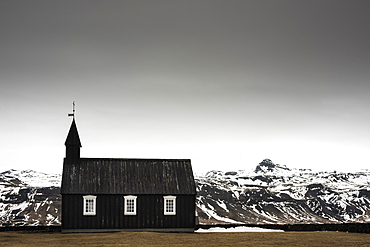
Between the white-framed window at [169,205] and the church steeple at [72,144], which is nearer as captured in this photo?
the white-framed window at [169,205]

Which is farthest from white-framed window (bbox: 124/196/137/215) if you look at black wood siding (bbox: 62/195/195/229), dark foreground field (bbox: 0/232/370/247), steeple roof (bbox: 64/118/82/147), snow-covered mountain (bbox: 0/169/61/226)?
snow-covered mountain (bbox: 0/169/61/226)

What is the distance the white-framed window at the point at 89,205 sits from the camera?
131 ft

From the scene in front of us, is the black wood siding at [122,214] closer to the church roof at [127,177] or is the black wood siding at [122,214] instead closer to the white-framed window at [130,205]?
the white-framed window at [130,205]

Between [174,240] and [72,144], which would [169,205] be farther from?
[72,144]

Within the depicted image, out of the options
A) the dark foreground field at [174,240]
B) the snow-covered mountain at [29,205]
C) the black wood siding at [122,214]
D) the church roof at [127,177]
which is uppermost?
the church roof at [127,177]

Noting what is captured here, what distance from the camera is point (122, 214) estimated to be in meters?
40.5

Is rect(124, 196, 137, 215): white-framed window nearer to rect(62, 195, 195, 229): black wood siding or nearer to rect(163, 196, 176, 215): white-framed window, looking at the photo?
rect(62, 195, 195, 229): black wood siding

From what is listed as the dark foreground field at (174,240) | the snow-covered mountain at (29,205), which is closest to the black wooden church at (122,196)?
the dark foreground field at (174,240)

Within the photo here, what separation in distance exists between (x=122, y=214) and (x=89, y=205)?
10.2 ft

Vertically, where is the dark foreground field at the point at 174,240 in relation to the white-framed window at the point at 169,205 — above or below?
below

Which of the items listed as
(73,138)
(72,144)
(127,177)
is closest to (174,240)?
(127,177)

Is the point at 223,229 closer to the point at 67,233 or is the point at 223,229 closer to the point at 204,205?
the point at 67,233

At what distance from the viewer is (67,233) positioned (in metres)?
39.2

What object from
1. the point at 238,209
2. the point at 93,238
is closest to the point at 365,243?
the point at 93,238
